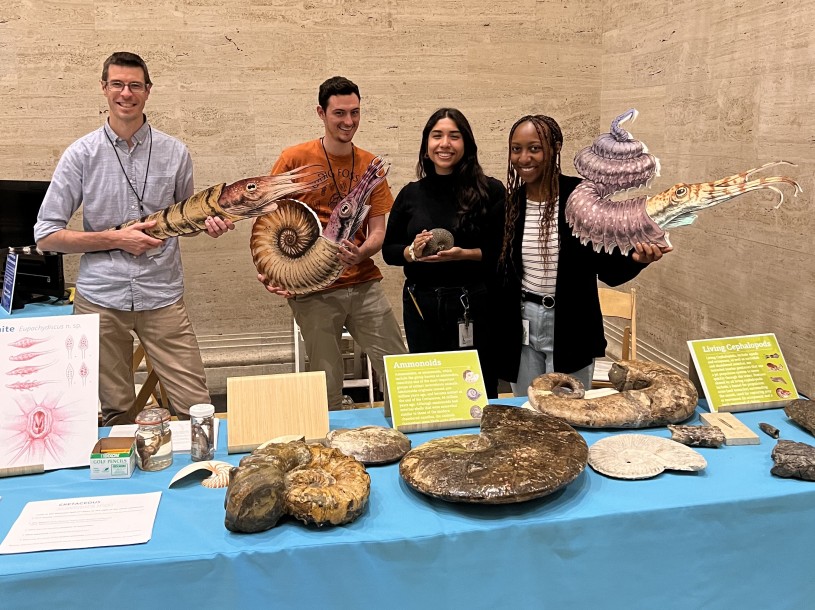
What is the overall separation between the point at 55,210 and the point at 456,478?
1.98 metres

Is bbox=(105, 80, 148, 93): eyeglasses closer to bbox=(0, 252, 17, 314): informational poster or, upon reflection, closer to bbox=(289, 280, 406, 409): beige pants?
bbox=(289, 280, 406, 409): beige pants

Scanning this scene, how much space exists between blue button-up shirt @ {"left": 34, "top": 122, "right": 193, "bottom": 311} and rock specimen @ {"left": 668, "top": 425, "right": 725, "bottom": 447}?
6.62 feet

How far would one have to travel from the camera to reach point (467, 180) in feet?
9.14

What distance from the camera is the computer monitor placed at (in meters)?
3.71

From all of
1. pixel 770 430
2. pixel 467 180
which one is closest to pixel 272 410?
pixel 467 180

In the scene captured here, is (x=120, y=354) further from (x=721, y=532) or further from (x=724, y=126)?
(x=724, y=126)

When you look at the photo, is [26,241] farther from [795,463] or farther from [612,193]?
[795,463]

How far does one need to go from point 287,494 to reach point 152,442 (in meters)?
0.50

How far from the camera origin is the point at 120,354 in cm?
290

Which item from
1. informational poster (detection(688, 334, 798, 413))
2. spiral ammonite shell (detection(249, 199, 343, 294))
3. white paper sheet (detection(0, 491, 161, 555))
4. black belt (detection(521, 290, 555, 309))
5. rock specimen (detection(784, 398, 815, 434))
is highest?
spiral ammonite shell (detection(249, 199, 343, 294))

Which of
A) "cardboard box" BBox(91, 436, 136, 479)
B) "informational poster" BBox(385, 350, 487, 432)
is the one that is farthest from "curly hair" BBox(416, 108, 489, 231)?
"cardboard box" BBox(91, 436, 136, 479)

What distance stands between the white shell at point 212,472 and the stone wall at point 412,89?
2599 millimetres

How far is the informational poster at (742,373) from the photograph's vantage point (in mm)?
2307

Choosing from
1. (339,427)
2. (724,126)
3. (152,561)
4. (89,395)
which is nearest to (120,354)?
(89,395)
